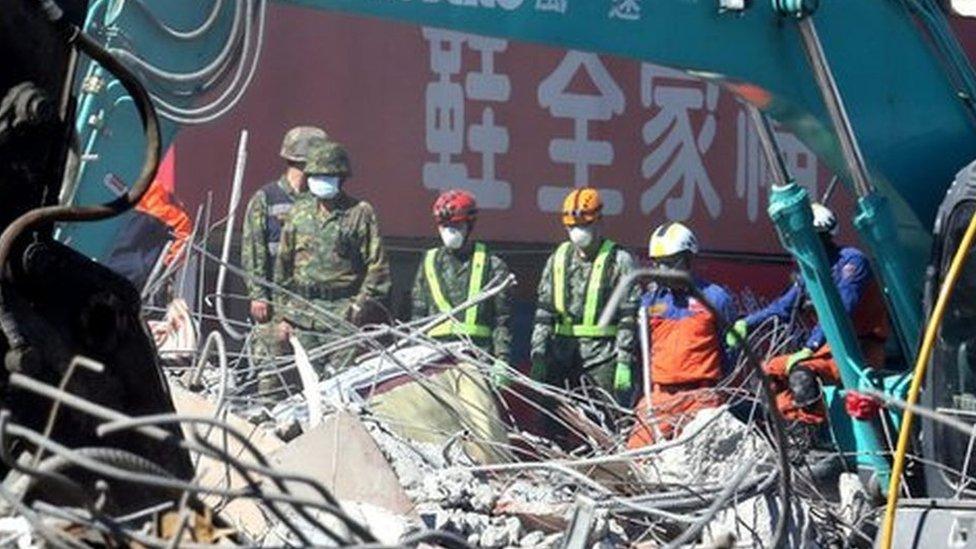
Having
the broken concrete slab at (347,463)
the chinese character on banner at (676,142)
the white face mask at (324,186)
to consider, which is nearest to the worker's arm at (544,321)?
the white face mask at (324,186)

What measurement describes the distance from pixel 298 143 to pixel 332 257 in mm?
820

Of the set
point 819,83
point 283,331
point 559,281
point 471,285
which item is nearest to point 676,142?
point 559,281

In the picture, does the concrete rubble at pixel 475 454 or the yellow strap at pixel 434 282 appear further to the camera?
the yellow strap at pixel 434 282

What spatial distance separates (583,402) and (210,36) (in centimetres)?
206

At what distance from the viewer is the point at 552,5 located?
8242mm

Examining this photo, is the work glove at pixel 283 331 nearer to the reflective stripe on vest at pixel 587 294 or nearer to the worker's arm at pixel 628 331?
the worker's arm at pixel 628 331

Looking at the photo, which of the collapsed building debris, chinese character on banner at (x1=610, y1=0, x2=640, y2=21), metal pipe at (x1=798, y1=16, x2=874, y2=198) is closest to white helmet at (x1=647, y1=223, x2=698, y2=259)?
the collapsed building debris

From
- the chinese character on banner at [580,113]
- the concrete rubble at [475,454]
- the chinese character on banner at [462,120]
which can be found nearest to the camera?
the concrete rubble at [475,454]

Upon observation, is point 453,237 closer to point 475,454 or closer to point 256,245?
point 256,245

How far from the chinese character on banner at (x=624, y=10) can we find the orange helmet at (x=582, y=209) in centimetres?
424

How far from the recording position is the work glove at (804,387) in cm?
981

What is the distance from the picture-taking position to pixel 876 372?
842cm

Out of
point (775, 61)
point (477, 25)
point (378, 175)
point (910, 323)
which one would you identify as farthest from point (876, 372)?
point (378, 175)

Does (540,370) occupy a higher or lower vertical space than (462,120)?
lower
